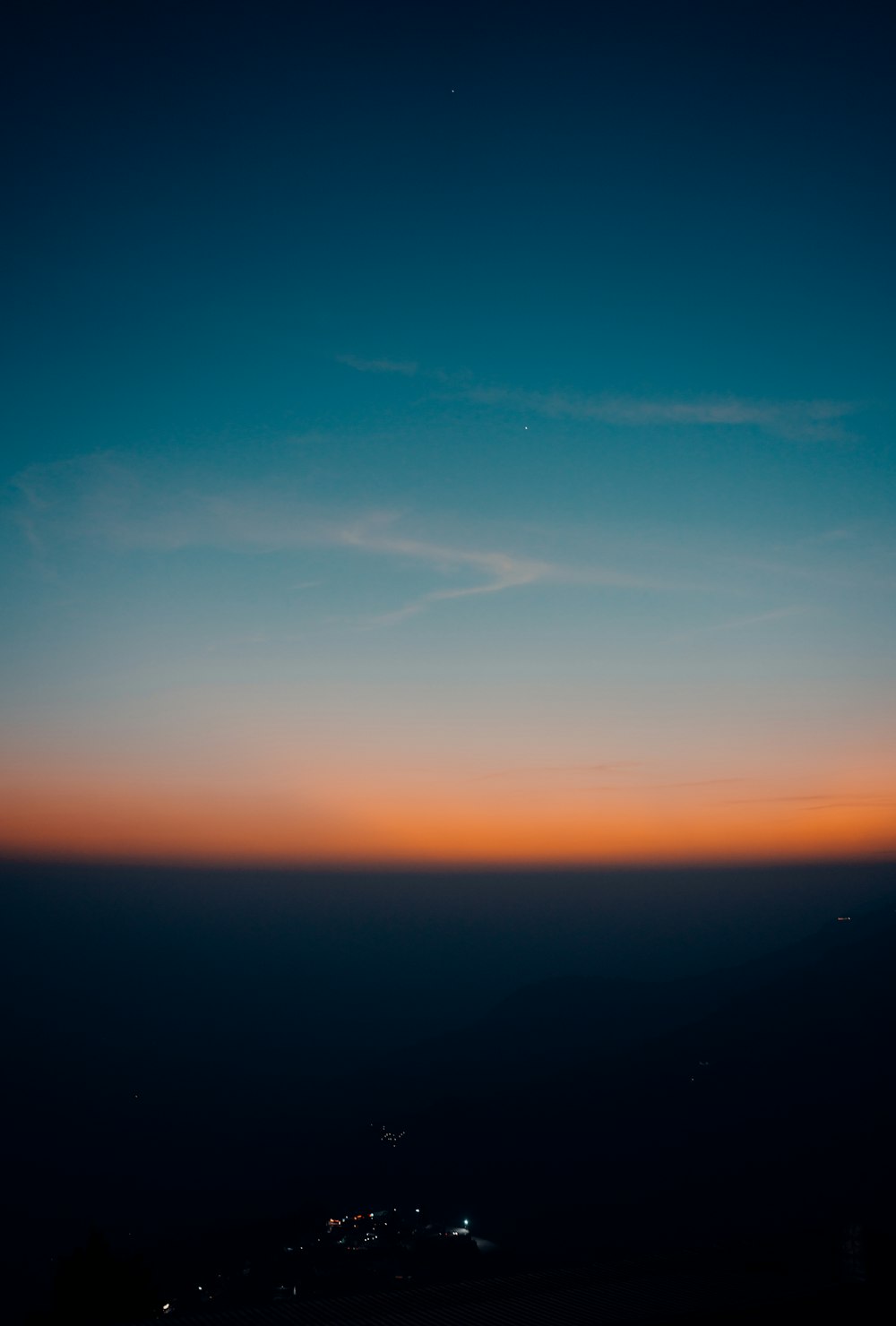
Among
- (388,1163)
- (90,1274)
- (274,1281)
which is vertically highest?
(90,1274)

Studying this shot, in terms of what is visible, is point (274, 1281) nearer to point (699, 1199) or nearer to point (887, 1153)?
point (699, 1199)

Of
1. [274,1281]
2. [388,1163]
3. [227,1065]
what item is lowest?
[227,1065]

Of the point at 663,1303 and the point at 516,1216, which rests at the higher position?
the point at 663,1303

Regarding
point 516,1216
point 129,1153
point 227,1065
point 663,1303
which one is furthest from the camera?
point 227,1065

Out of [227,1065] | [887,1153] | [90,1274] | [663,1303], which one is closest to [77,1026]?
[227,1065]

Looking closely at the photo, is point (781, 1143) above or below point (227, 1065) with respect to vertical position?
above

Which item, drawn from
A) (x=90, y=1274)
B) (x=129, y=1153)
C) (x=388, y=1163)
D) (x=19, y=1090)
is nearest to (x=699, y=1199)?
(x=388, y=1163)

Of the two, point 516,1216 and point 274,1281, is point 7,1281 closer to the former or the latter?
point 274,1281

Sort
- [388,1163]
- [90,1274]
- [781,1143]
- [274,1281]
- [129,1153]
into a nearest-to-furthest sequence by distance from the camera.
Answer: [90,1274], [274,1281], [781,1143], [388,1163], [129,1153]

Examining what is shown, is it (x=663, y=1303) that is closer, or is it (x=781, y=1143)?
(x=663, y=1303)
